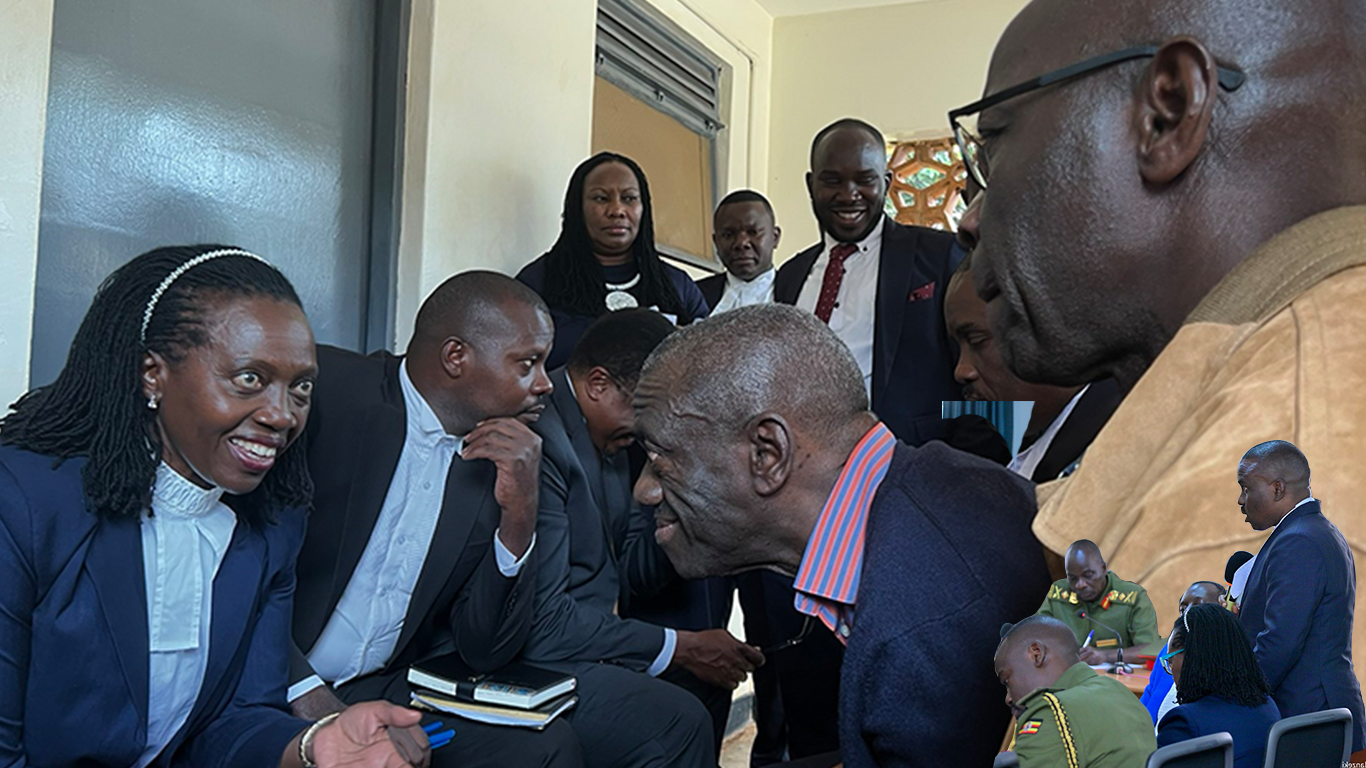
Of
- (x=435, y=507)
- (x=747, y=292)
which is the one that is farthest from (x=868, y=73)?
(x=435, y=507)

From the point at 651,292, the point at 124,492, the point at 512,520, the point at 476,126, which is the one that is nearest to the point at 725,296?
the point at 651,292

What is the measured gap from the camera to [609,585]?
291 centimetres

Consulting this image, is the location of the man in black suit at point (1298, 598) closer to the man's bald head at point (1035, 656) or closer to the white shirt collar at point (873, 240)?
the man's bald head at point (1035, 656)

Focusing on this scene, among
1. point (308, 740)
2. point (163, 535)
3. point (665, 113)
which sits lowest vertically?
point (308, 740)

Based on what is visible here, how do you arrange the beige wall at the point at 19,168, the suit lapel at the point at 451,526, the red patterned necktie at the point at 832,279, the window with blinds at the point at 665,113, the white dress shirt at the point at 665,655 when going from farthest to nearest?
the window with blinds at the point at 665,113 → the red patterned necktie at the point at 832,279 → the white dress shirt at the point at 665,655 → the suit lapel at the point at 451,526 → the beige wall at the point at 19,168

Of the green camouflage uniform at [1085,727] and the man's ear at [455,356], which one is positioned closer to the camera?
the green camouflage uniform at [1085,727]

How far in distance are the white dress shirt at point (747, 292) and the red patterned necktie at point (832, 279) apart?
43 centimetres

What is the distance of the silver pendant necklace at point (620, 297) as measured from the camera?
3.55m

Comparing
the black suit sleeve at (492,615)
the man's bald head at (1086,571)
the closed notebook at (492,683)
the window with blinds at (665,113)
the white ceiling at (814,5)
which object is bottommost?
the closed notebook at (492,683)

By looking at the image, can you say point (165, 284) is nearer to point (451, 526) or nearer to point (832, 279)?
point (451, 526)

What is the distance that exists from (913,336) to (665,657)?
1160mm

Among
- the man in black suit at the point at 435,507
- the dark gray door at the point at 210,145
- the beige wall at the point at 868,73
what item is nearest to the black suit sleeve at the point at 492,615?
the man in black suit at the point at 435,507

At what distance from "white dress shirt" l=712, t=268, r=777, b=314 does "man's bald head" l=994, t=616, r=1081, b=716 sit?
358cm

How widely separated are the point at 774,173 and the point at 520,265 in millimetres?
2507
